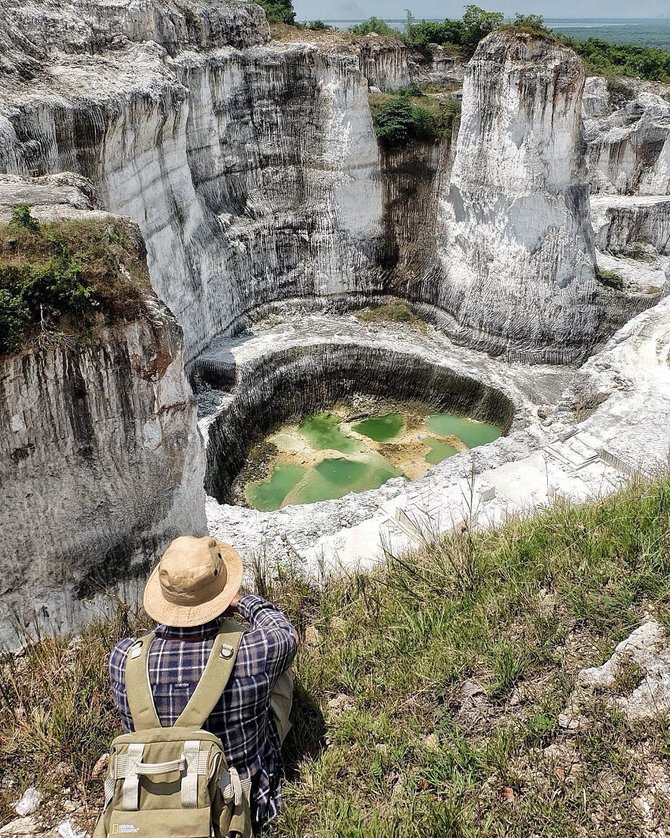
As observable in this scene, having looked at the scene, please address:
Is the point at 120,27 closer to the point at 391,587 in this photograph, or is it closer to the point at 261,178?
the point at 261,178

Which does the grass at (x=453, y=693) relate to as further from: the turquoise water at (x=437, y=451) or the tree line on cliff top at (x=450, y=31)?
the tree line on cliff top at (x=450, y=31)

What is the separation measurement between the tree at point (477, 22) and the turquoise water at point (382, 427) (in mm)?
24363

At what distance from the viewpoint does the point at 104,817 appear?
10.6 ft

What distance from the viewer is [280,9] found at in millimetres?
34656

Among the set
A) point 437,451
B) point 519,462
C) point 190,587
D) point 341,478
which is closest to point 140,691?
point 190,587

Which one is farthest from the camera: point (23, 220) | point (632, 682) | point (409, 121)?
point (409, 121)

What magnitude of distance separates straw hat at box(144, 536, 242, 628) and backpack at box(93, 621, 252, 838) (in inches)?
16.4

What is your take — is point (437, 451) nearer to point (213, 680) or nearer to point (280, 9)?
point (213, 680)

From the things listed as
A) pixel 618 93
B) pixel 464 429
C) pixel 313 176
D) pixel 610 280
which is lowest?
pixel 464 429

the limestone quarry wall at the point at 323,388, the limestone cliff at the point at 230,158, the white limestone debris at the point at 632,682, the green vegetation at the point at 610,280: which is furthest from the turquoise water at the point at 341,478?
the white limestone debris at the point at 632,682

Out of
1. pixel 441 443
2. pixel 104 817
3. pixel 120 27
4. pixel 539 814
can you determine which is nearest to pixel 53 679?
pixel 104 817

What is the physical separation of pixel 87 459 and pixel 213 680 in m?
5.21

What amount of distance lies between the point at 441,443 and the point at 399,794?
51.2ft

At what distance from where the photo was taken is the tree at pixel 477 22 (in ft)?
112
